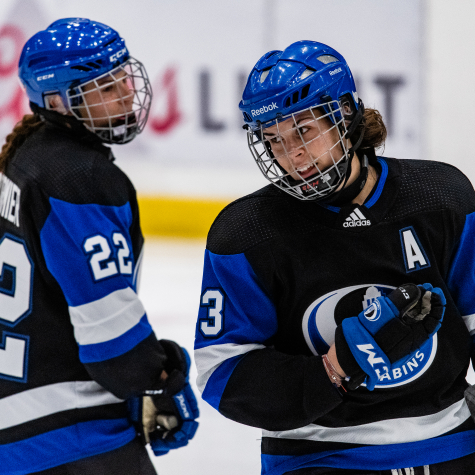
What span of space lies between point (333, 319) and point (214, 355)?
223 millimetres

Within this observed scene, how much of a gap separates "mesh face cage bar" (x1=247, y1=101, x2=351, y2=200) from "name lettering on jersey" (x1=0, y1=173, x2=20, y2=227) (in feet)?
1.99

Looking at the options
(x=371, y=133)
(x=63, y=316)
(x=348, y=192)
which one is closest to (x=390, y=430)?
(x=348, y=192)

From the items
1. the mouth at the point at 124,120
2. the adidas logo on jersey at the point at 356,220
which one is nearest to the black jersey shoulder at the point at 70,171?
the mouth at the point at 124,120

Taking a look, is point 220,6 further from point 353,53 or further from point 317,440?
point 317,440

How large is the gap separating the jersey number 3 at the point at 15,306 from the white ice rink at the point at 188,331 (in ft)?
1.97

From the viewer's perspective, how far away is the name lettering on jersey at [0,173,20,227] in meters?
1.63

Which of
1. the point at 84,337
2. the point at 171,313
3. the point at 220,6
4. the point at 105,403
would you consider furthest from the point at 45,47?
the point at 220,6

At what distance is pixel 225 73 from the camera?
524 centimetres

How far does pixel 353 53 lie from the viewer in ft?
17.3

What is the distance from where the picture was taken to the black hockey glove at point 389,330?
1.17m

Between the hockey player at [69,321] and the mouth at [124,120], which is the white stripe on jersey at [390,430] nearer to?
the hockey player at [69,321]

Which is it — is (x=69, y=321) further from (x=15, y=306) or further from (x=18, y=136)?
(x=18, y=136)

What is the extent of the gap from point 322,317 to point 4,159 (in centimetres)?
91

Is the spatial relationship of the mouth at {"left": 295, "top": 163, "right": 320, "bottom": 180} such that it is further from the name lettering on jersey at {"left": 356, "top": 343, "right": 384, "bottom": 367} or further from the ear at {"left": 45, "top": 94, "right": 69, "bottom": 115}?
the ear at {"left": 45, "top": 94, "right": 69, "bottom": 115}
